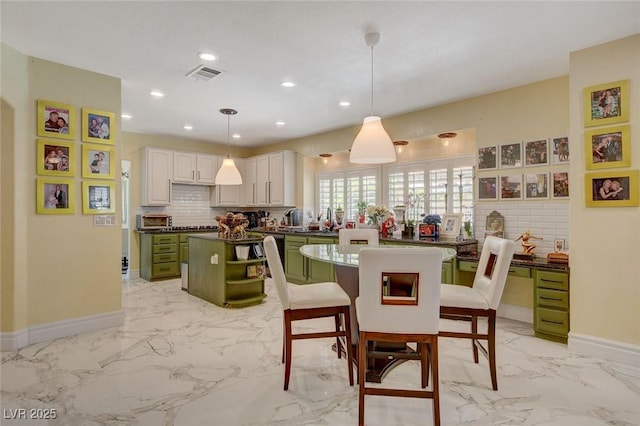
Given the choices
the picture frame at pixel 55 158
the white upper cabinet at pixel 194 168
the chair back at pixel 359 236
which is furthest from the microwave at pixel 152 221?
the chair back at pixel 359 236

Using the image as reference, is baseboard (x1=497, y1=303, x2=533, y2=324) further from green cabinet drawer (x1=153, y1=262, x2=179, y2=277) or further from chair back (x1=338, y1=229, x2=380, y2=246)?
green cabinet drawer (x1=153, y1=262, x2=179, y2=277)

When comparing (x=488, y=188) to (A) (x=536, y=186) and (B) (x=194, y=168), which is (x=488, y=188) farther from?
(B) (x=194, y=168)

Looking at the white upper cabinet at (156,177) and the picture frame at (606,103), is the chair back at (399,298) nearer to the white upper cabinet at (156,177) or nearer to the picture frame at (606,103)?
the picture frame at (606,103)

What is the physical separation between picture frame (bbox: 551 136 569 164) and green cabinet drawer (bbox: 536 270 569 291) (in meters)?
1.19

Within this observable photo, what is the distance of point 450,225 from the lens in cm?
444

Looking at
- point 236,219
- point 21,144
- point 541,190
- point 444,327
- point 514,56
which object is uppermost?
point 514,56

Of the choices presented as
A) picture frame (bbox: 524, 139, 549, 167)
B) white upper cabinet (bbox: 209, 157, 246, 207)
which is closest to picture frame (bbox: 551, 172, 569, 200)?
picture frame (bbox: 524, 139, 549, 167)

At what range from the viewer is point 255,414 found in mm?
2059

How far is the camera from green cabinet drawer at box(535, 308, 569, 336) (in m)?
3.09

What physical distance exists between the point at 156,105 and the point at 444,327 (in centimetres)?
440

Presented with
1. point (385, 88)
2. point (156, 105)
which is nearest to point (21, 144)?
point (156, 105)

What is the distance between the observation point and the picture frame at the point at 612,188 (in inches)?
107

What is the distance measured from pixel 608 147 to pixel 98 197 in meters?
4.67

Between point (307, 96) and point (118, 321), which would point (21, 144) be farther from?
point (307, 96)
